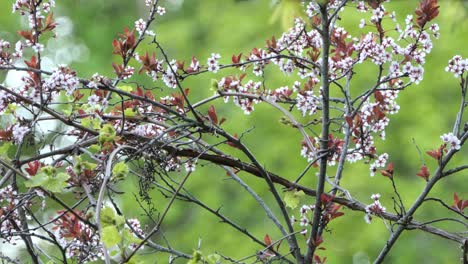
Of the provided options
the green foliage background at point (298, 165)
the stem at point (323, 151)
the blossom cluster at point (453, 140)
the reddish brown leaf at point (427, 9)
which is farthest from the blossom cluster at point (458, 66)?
the green foliage background at point (298, 165)

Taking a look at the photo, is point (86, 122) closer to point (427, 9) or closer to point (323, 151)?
point (323, 151)

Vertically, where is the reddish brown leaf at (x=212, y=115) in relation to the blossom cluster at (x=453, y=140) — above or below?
above

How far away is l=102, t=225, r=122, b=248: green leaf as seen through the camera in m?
1.87

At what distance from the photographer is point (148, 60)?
2.88 m

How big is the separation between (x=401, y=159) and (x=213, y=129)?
19.5 feet

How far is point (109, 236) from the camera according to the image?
1.87 metres

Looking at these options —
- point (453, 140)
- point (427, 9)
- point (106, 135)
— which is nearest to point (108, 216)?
point (106, 135)

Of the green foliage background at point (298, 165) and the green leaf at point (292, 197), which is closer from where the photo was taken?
the green leaf at point (292, 197)

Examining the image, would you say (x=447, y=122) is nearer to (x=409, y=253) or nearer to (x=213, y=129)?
(x=409, y=253)

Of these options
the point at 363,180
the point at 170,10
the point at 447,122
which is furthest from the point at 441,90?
the point at 170,10

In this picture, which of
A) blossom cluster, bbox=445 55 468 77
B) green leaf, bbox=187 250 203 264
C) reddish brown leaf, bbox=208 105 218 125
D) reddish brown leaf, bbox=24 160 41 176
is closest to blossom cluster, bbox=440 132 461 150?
blossom cluster, bbox=445 55 468 77

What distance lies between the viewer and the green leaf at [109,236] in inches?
73.6

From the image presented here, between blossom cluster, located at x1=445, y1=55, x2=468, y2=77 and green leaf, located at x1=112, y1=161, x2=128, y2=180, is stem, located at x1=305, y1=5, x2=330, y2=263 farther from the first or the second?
green leaf, located at x1=112, y1=161, x2=128, y2=180

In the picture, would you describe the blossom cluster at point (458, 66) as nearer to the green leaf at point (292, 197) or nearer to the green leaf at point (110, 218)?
the green leaf at point (292, 197)
